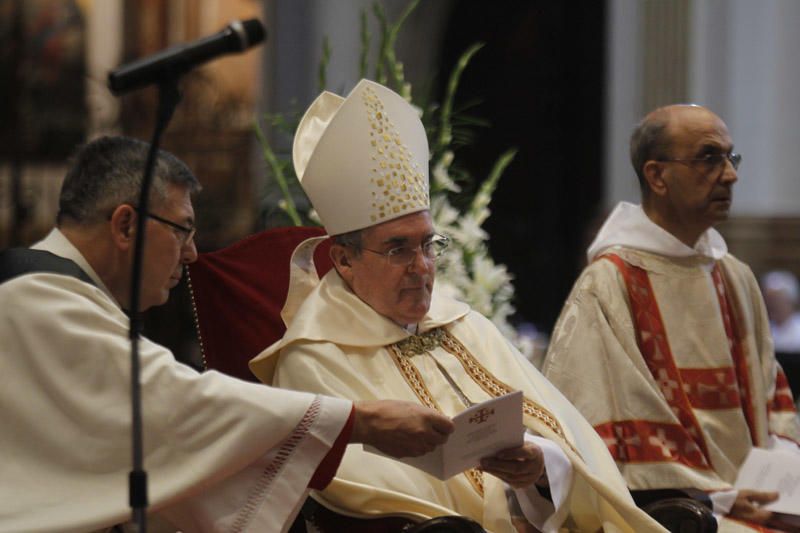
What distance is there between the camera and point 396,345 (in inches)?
142

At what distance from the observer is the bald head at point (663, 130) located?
421 centimetres

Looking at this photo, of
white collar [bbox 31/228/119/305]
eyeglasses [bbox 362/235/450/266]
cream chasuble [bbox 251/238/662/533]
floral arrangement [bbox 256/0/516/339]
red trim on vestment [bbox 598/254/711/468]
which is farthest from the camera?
floral arrangement [bbox 256/0/516/339]

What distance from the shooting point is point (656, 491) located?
3.94 m

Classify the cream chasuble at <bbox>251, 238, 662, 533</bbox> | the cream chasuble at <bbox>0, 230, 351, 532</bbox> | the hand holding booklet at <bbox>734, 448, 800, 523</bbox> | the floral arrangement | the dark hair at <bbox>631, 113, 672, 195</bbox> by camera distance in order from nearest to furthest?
the cream chasuble at <bbox>0, 230, 351, 532</bbox> → the cream chasuble at <bbox>251, 238, 662, 533</bbox> → the hand holding booklet at <bbox>734, 448, 800, 523</bbox> → the dark hair at <bbox>631, 113, 672, 195</bbox> → the floral arrangement

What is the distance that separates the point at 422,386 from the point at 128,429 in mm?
896

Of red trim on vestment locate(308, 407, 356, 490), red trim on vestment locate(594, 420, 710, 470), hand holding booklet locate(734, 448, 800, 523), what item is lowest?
hand holding booklet locate(734, 448, 800, 523)

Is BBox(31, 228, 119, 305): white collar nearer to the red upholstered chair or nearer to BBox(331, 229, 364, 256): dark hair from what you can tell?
the red upholstered chair

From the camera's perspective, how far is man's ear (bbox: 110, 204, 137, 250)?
323cm

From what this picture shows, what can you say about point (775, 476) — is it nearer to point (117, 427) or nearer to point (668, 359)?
point (668, 359)

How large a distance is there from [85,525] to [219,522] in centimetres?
31

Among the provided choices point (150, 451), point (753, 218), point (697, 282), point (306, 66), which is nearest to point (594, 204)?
point (753, 218)

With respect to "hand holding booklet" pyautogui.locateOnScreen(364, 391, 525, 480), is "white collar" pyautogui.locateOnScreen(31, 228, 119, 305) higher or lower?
higher

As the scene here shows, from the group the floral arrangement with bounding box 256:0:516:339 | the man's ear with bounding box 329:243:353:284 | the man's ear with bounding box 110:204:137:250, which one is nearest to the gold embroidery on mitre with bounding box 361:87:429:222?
the man's ear with bounding box 329:243:353:284

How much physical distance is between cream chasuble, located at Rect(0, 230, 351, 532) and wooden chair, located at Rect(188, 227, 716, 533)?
0.55 meters
